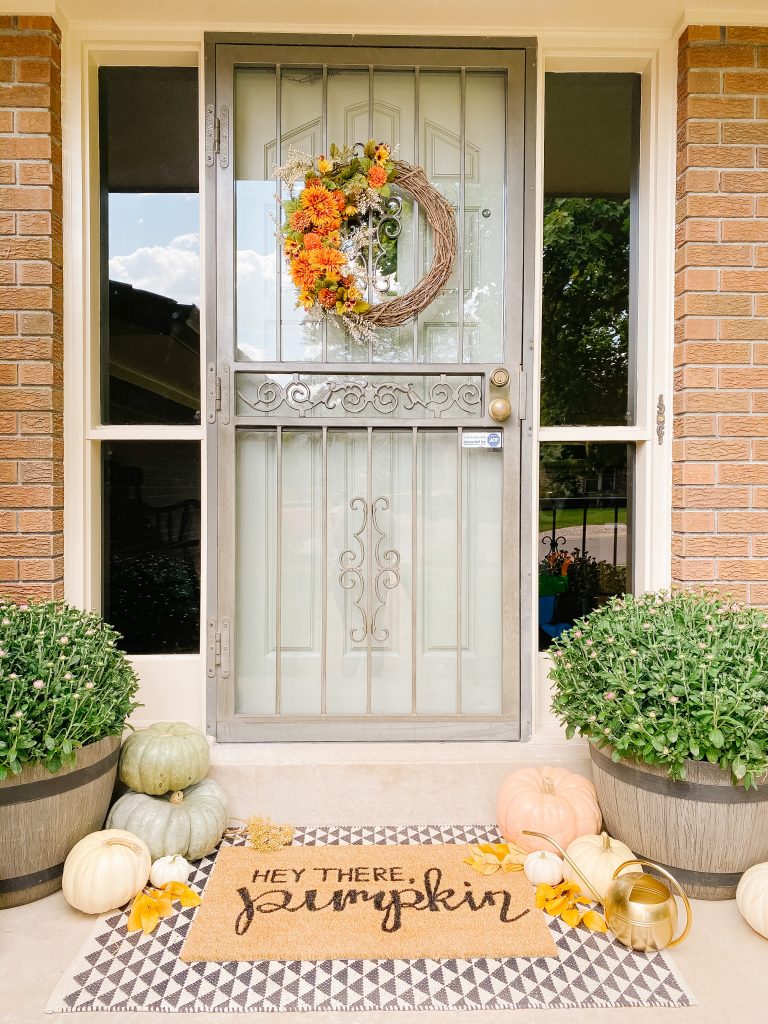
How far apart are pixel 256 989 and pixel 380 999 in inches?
10.3

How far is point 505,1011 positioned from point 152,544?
1698mm

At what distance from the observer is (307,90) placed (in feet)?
7.65

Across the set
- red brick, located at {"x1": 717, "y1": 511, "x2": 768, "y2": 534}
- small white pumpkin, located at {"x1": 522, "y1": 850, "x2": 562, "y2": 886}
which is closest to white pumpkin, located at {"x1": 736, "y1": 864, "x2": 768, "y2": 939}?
small white pumpkin, located at {"x1": 522, "y1": 850, "x2": 562, "y2": 886}

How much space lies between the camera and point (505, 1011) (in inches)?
55.4

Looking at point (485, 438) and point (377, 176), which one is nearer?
point (377, 176)

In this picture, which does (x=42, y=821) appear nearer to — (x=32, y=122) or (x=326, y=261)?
(x=326, y=261)

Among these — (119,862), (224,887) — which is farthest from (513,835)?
(119,862)

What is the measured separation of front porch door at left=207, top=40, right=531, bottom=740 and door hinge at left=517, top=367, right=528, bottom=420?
17 mm

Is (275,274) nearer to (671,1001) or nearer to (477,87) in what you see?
(477,87)

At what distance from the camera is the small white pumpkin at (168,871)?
5.82 ft

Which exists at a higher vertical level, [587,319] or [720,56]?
[720,56]

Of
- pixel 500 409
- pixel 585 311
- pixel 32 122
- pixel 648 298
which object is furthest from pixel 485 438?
pixel 32 122

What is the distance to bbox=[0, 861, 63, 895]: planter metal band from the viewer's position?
5.61ft

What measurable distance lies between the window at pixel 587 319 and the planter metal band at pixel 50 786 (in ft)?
4.89
